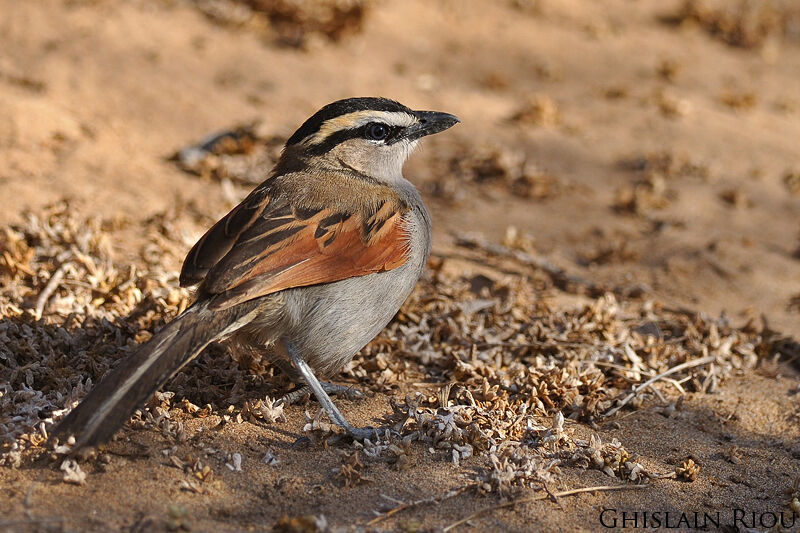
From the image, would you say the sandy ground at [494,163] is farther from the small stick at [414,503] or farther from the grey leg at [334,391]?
the grey leg at [334,391]

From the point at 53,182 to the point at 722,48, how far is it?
360 inches

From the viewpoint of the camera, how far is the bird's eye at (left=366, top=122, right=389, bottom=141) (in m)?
5.75

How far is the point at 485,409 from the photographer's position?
16.4ft

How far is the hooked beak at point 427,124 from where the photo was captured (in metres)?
5.92

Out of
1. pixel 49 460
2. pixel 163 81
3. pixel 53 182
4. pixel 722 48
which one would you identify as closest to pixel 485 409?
pixel 49 460

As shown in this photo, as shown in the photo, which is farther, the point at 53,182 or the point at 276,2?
the point at 276,2

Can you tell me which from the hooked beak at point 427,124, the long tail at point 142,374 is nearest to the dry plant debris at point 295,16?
the hooked beak at point 427,124

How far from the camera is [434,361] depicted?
5.74 metres

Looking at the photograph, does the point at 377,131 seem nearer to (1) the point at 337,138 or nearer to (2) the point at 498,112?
(1) the point at 337,138

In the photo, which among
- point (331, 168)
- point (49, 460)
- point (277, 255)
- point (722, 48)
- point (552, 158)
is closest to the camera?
point (49, 460)

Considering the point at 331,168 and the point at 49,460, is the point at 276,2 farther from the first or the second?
the point at 49,460

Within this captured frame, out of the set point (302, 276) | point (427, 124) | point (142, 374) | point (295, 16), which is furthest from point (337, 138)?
point (295, 16)

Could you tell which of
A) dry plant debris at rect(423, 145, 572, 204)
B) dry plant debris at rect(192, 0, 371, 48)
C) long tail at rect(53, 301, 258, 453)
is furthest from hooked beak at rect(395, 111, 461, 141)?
dry plant debris at rect(192, 0, 371, 48)

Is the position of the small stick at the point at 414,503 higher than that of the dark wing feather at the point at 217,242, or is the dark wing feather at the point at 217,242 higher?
the dark wing feather at the point at 217,242
